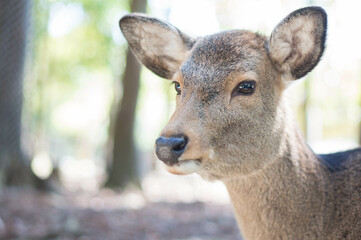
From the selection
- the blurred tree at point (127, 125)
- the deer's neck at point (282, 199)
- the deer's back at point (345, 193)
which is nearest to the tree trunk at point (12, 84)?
the blurred tree at point (127, 125)

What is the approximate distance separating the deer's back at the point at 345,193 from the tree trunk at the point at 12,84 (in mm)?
6137

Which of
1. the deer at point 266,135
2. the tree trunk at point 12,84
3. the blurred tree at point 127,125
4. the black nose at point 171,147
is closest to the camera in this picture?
the black nose at point 171,147

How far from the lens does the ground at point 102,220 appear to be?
6.12 metres

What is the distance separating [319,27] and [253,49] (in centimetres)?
57

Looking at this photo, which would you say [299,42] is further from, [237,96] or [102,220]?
[102,220]

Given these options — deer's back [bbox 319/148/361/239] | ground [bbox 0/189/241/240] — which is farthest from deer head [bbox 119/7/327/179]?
ground [bbox 0/189/241/240]

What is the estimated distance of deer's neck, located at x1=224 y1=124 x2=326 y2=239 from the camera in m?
3.26

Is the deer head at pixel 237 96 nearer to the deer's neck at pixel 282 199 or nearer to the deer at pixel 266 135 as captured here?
the deer at pixel 266 135

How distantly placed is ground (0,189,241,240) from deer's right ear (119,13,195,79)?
10.7ft

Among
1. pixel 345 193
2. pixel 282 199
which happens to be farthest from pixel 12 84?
pixel 345 193

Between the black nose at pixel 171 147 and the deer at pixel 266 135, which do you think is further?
the deer at pixel 266 135

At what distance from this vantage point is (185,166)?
9.16ft

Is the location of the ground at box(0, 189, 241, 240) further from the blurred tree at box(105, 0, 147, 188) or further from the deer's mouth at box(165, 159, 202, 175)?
the deer's mouth at box(165, 159, 202, 175)

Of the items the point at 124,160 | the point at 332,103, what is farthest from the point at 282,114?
the point at 332,103
